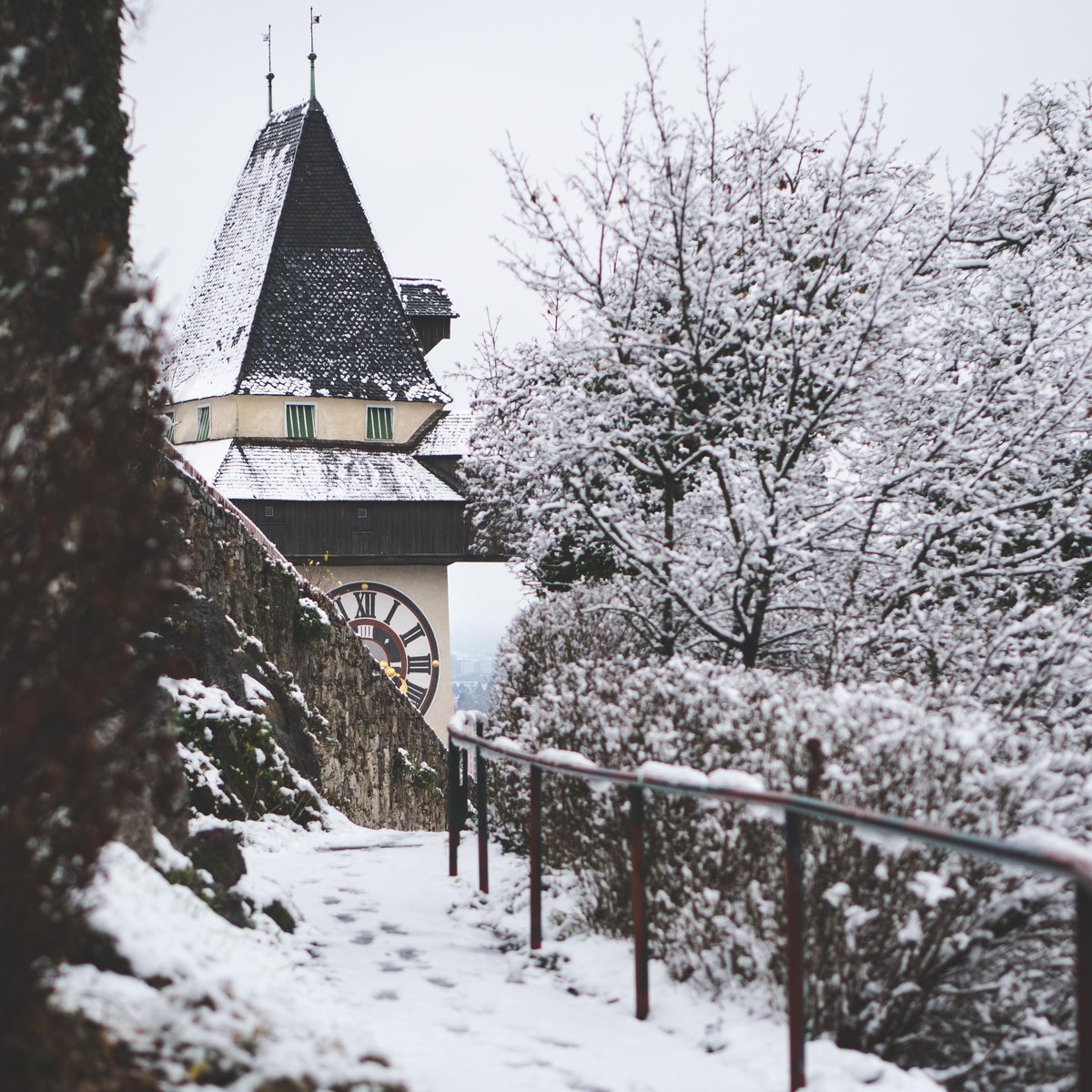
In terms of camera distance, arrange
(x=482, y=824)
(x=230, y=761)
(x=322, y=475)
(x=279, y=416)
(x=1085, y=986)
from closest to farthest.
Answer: (x=1085, y=986) < (x=482, y=824) < (x=230, y=761) < (x=322, y=475) < (x=279, y=416)

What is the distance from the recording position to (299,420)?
35.4m

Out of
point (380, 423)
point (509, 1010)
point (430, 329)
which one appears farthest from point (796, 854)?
point (430, 329)

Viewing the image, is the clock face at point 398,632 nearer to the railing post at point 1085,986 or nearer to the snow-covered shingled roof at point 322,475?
the snow-covered shingled roof at point 322,475

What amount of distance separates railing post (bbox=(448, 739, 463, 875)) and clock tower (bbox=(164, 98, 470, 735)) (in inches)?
957

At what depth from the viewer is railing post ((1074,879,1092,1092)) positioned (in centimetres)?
288

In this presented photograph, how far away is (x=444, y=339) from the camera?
41344 mm

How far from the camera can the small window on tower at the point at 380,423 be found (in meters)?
36.0

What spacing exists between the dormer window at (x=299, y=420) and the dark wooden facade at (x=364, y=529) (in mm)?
2844

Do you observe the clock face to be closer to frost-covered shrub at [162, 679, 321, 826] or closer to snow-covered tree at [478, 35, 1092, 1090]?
snow-covered tree at [478, 35, 1092, 1090]

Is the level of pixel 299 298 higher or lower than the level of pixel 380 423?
higher

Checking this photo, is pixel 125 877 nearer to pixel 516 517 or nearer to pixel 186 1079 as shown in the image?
pixel 186 1079

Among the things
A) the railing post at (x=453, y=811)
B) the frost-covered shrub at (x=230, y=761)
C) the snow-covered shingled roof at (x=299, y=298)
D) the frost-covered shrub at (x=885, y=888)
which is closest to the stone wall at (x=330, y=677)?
the frost-covered shrub at (x=230, y=761)

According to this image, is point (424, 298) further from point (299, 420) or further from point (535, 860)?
point (535, 860)

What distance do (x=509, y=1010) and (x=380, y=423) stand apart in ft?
104
